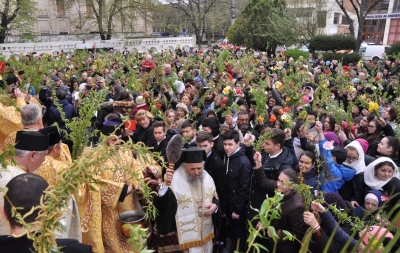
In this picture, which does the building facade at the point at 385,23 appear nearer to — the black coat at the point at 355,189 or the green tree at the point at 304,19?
the green tree at the point at 304,19

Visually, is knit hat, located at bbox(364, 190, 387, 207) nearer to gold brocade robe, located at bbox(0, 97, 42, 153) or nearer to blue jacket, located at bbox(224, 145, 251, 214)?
blue jacket, located at bbox(224, 145, 251, 214)

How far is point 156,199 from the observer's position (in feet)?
11.0

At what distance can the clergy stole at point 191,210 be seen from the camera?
365 cm

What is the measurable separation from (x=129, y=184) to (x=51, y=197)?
2.06 metres

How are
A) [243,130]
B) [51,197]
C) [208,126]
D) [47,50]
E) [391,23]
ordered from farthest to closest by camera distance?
[391,23]
[47,50]
[243,130]
[208,126]
[51,197]

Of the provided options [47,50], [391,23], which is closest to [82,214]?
[47,50]

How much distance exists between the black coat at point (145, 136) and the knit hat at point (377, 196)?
9.49ft

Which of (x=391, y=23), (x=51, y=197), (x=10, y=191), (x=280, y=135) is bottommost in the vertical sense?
(x=280, y=135)

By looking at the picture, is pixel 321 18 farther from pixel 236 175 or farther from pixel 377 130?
pixel 236 175

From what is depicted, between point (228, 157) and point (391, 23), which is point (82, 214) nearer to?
point (228, 157)

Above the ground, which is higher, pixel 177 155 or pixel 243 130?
pixel 177 155

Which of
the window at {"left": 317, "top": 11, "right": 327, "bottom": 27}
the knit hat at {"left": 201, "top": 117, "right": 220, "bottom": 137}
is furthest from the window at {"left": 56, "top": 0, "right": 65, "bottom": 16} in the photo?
the knit hat at {"left": 201, "top": 117, "right": 220, "bottom": 137}

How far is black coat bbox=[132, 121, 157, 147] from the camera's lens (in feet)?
17.2

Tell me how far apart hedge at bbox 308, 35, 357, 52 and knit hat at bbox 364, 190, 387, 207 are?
20127 millimetres
